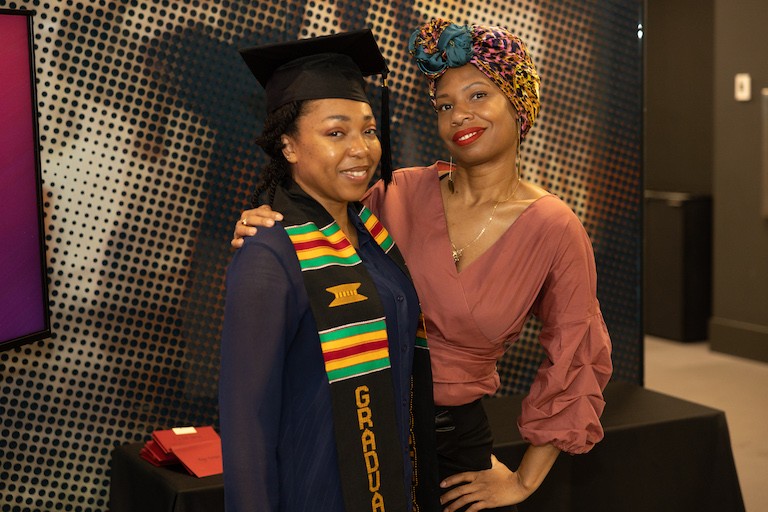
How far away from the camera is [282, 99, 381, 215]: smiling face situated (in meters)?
1.97

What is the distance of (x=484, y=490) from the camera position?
2.44 meters

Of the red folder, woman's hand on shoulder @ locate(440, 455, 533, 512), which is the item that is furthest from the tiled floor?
the red folder

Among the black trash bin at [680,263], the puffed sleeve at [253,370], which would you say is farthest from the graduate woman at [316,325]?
the black trash bin at [680,263]

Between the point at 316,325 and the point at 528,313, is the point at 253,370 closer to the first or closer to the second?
the point at 316,325

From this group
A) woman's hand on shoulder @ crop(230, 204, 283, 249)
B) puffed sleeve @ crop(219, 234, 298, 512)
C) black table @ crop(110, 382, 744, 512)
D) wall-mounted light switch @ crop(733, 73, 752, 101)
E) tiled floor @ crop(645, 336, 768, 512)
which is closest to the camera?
puffed sleeve @ crop(219, 234, 298, 512)

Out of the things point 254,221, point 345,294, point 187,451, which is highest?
point 254,221

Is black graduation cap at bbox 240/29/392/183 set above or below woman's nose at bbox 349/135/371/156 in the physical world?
above

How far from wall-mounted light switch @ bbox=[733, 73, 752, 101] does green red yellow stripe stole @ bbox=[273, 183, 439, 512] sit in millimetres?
5486

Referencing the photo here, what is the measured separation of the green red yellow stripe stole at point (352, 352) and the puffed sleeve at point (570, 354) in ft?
1.67

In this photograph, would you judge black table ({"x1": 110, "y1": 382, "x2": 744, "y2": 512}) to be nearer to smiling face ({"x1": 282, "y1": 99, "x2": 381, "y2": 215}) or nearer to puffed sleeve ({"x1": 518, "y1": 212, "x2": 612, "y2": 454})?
puffed sleeve ({"x1": 518, "y1": 212, "x2": 612, "y2": 454})

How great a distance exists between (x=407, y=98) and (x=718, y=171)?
13.0 ft

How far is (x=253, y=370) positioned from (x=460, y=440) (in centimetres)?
77

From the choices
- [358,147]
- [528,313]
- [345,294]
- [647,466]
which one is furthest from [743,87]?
[345,294]

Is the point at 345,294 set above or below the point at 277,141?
below
